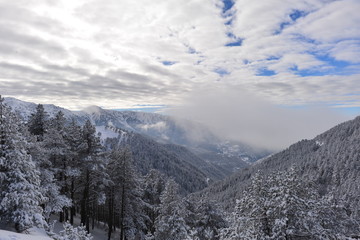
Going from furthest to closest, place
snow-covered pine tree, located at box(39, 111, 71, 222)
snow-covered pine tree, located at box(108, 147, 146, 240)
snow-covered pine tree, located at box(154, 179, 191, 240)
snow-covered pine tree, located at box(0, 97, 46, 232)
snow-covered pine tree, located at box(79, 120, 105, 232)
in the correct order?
snow-covered pine tree, located at box(108, 147, 146, 240)
snow-covered pine tree, located at box(154, 179, 191, 240)
snow-covered pine tree, located at box(79, 120, 105, 232)
snow-covered pine tree, located at box(39, 111, 71, 222)
snow-covered pine tree, located at box(0, 97, 46, 232)

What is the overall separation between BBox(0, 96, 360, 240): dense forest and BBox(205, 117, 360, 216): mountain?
73.0m

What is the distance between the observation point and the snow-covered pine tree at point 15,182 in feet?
42.9

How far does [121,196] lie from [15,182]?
17958mm

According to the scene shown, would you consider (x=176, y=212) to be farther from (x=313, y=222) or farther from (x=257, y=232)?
(x=313, y=222)

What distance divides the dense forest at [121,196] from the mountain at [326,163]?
73.0 metres

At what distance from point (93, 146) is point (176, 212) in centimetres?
1228

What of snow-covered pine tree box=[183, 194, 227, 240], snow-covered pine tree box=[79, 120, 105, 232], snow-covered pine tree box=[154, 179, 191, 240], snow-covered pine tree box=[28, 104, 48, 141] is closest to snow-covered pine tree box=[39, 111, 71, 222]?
snow-covered pine tree box=[28, 104, 48, 141]

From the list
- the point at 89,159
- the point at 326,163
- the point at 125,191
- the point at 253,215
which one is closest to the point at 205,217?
the point at 125,191

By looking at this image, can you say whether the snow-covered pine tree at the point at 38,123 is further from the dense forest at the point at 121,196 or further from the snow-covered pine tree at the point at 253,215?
the snow-covered pine tree at the point at 253,215

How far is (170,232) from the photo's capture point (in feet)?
86.7

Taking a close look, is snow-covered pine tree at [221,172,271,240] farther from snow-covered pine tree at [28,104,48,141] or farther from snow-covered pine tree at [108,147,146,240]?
snow-covered pine tree at [28,104,48,141]

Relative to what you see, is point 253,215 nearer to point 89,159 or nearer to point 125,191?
point 89,159

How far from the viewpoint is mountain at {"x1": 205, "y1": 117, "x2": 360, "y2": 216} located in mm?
122312

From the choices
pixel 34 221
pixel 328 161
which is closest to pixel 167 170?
pixel 328 161
